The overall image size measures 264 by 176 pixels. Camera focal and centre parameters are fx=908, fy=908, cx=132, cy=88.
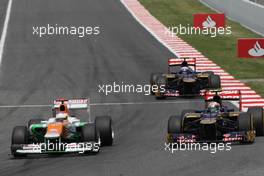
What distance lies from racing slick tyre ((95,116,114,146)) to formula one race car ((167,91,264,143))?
1.36m

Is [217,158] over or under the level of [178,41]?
under

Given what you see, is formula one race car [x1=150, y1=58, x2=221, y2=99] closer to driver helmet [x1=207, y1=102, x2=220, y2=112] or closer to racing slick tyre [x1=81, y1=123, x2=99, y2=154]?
driver helmet [x1=207, y1=102, x2=220, y2=112]

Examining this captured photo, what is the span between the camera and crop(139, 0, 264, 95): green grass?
35344mm

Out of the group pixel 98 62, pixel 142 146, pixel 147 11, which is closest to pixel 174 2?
pixel 147 11

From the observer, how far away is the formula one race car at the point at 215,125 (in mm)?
20250

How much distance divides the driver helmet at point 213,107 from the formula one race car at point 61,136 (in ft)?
7.78

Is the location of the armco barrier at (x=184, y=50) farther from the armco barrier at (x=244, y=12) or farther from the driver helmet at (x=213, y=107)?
the driver helmet at (x=213, y=107)

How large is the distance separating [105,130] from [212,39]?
24.4 meters

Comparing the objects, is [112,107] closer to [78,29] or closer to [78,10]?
[78,29]

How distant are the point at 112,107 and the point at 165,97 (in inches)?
89.8

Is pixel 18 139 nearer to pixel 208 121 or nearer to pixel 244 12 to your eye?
pixel 208 121

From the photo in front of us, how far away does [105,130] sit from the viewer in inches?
813

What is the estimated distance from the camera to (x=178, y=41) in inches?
1722

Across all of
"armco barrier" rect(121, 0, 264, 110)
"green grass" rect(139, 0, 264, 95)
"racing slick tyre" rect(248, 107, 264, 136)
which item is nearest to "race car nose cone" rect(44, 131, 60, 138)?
"racing slick tyre" rect(248, 107, 264, 136)
